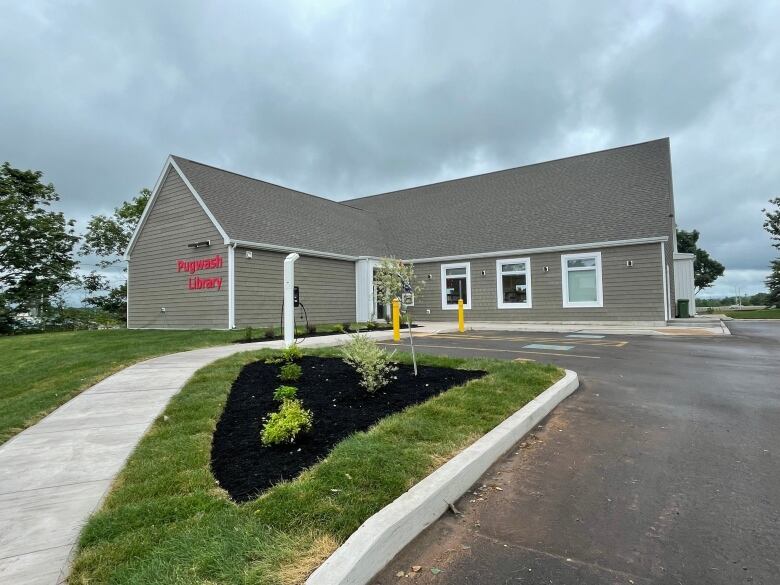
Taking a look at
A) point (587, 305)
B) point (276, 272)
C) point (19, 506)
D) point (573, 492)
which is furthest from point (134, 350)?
A: point (587, 305)

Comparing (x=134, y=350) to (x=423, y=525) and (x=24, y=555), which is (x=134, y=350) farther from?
(x=423, y=525)

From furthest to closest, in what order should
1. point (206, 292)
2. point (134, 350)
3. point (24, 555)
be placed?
point (206, 292) → point (134, 350) → point (24, 555)

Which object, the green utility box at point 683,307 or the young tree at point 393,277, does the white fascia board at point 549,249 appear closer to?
the green utility box at point 683,307

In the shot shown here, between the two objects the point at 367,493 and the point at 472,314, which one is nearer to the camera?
the point at 367,493

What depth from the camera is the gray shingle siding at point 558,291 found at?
16.2 m

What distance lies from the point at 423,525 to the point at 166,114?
66.6ft

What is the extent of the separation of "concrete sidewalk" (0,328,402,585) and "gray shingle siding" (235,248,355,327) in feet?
29.0

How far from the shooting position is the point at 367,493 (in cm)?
285

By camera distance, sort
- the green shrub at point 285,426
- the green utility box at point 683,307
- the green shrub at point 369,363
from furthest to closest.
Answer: the green utility box at point 683,307 → the green shrub at point 369,363 → the green shrub at point 285,426

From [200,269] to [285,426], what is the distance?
1393 centimetres

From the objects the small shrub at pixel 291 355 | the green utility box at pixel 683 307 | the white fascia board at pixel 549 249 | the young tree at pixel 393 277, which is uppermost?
the white fascia board at pixel 549 249

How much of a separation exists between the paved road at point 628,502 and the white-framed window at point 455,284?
559 inches


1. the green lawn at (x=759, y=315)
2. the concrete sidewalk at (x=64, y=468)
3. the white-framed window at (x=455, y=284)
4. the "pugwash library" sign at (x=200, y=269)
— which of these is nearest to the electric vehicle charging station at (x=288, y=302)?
the concrete sidewalk at (x=64, y=468)

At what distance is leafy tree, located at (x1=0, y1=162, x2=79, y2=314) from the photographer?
2462 cm
